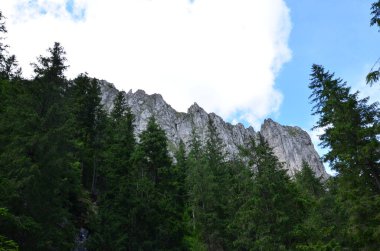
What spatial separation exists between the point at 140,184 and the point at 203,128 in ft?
374

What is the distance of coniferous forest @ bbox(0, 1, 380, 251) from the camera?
1486 centimetres

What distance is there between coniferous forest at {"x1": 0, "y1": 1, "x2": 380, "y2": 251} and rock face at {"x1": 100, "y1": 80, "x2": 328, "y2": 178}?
92.2 metres

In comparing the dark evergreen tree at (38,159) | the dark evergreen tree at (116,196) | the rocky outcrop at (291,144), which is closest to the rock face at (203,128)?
the rocky outcrop at (291,144)

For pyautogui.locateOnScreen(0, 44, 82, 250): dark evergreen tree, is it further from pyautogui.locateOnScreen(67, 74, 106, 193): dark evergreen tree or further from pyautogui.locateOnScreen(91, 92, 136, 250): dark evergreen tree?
pyautogui.locateOnScreen(67, 74, 106, 193): dark evergreen tree

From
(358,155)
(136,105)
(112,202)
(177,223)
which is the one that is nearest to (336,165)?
(358,155)

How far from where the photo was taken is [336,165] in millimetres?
17703

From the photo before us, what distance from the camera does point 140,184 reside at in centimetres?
2350

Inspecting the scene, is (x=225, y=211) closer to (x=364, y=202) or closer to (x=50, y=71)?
(x=364, y=202)

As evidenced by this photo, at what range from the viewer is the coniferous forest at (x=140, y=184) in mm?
14859

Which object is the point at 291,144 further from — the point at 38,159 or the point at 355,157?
the point at 38,159

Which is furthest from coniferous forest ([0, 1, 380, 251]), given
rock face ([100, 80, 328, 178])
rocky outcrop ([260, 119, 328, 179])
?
rocky outcrop ([260, 119, 328, 179])

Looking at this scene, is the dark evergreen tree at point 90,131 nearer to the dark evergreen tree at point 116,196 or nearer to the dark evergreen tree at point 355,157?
the dark evergreen tree at point 116,196

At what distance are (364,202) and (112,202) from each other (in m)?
15.5

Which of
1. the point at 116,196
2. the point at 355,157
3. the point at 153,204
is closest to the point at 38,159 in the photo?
the point at 116,196
